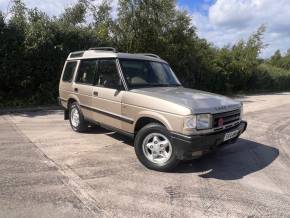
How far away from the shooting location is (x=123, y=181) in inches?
189

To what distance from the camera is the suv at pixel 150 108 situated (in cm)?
488

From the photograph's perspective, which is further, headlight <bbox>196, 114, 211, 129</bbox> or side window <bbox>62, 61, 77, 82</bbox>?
side window <bbox>62, 61, 77, 82</bbox>

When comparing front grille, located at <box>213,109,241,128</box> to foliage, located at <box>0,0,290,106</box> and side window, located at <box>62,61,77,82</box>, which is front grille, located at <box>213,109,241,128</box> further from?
foliage, located at <box>0,0,290,106</box>

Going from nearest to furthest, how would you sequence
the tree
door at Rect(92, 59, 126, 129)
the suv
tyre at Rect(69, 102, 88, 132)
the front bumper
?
1. the front bumper
2. the suv
3. door at Rect(92, 59, 126, 129)
4. tyre at Rect(69, 102, 88, 132)
5. the tree

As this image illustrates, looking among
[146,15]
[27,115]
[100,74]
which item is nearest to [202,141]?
[100,74]

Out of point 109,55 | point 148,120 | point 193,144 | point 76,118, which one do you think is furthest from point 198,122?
point 76,118

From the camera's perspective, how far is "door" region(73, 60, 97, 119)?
269 inches

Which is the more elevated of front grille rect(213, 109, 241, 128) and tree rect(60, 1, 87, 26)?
tree rect(60, 1, 87, 26)

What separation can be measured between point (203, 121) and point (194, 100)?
1.59 feet

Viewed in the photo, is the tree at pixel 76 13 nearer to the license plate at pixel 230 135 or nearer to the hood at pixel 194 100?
the hood at pixel 194 100

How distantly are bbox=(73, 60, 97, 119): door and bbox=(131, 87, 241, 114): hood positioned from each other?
1.48m

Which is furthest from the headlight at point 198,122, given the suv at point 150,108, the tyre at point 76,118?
the tyre at point 76,118

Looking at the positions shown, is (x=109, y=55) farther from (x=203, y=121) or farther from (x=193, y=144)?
(x=193, y=144)

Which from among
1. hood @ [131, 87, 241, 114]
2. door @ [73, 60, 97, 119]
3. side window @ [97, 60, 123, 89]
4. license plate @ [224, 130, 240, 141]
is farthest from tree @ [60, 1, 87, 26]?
license plate @ [224, 130, 240, 141]
